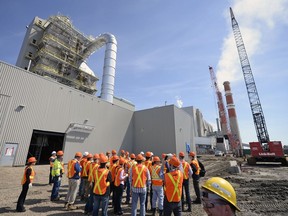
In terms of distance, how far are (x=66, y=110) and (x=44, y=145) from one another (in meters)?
6.98

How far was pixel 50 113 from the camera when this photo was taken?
18.9 m

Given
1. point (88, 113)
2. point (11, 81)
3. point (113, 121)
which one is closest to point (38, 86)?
point (11, 81)

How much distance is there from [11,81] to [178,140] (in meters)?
23.6

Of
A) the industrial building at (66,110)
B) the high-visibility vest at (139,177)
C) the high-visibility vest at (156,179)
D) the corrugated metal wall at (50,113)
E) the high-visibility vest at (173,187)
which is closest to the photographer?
the high-visibility vest at (173,187)

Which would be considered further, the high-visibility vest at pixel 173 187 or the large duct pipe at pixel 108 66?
the large duct pipe at pixel 108 66

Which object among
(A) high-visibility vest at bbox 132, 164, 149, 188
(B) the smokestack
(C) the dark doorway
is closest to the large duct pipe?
(C) the dark doorway

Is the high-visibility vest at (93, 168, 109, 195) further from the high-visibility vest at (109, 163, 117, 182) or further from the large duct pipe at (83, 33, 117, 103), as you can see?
the large duct pipe at (83, 33, 117, 103)

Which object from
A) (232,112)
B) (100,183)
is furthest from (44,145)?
(232,112)

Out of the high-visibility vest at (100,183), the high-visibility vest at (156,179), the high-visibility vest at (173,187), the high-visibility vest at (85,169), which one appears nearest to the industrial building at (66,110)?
the high-visibility vest at (85,169)

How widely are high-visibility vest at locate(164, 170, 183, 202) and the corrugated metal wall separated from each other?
17111mm

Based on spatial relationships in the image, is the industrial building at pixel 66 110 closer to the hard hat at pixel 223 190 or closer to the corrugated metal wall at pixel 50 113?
the corrugated metal wall at pixel 50 113

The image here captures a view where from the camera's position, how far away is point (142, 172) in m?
5.82

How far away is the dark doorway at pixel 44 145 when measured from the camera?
2148 centimetres

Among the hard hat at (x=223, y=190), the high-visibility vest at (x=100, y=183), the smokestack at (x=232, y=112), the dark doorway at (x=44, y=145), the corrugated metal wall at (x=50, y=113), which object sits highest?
the smokestack at (x=232, y=112)
